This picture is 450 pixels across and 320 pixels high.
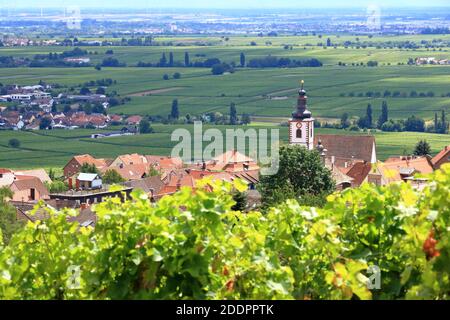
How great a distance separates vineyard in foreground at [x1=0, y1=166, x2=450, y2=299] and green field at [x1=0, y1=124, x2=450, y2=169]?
8203cm

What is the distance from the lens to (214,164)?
8275 cm

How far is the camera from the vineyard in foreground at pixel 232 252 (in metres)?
9.92

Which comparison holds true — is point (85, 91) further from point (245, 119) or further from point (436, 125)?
point (436, 125)

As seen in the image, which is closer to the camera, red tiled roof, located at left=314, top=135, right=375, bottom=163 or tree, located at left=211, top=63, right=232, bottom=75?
red tiled roof, located at left=314, top=135, right=375, bottom=163

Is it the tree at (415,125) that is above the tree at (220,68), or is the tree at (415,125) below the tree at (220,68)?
above

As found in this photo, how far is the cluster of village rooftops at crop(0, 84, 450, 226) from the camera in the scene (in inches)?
2566

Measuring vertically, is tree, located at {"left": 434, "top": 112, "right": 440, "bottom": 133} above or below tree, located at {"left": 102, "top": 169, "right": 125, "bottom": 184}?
below

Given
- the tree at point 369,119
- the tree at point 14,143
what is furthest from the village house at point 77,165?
the tree at point 369,119

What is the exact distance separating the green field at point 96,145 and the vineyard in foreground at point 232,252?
269 feet

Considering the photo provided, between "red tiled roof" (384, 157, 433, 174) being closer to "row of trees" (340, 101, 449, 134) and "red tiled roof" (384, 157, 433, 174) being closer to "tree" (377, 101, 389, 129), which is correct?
"row of trees" (340, 101, 449, 134)

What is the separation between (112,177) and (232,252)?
6713cm

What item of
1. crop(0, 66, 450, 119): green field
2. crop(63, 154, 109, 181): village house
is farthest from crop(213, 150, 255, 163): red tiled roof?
crop(0, 66, 450, 119): green field

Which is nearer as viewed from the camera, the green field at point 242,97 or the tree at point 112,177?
the tree at point 112,177

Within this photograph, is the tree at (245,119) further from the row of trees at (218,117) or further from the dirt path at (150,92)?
the dirt path at (150,92)
